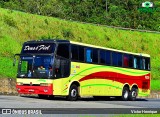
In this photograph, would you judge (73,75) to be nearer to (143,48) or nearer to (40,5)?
(143,48)

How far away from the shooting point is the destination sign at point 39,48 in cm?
2322

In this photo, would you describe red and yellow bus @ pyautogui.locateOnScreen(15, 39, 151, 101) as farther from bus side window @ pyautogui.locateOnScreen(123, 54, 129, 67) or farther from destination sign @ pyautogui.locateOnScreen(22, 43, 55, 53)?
bus side window @ pyautogui.locateOnScreen(123, 54, 129, 67)

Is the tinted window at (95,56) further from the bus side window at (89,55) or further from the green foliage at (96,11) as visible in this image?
the green foliage at (96,11)

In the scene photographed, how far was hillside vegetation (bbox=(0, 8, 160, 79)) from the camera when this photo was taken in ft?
145

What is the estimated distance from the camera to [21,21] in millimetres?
50406

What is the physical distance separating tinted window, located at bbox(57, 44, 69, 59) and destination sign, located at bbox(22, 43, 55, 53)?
408 millimetres

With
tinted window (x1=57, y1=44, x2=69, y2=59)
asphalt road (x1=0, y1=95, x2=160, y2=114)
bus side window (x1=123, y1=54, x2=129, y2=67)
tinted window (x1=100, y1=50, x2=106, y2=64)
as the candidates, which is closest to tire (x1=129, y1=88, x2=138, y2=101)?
bus side window (x1=123, y1=54, x2=129, y2=67)


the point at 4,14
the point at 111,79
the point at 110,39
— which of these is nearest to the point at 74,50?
the point at 111,79

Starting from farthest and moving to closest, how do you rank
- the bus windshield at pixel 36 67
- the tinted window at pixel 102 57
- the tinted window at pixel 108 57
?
1. the tinted window at pixel 108 57
2. the tinted window at pixel 102 57
3. the bus windshield at pixel 36 67

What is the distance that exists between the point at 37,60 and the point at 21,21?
91.5 ft

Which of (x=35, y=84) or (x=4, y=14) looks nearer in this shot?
(x=35, y=84)

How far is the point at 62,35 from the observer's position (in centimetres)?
5281

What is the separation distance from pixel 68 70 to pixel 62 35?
29.5 meters

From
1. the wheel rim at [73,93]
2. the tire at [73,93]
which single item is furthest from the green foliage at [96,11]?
the wheel rim at [73,93]
